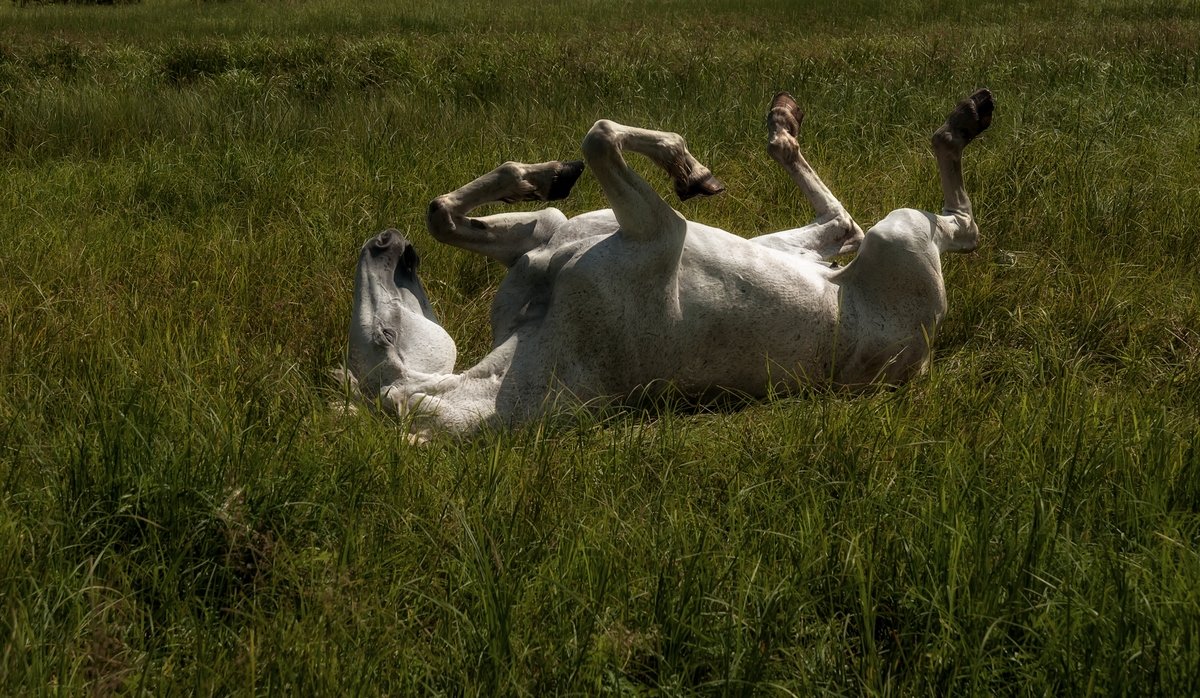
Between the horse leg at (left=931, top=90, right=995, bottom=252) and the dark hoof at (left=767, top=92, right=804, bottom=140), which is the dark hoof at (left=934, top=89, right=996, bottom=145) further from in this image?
the dark hoof at (left=767, top=92, right=804, bottom=140)

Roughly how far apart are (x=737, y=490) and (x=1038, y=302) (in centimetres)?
247

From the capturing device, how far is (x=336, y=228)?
5.97m

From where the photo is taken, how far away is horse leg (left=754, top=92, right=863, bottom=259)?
489cm

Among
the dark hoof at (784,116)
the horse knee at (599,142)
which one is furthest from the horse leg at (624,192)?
the dark hoof at (784,116)

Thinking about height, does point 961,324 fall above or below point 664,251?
below

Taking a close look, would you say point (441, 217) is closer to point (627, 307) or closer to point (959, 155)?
point (627, 307)

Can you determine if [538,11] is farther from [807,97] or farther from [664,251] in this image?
[664,251]

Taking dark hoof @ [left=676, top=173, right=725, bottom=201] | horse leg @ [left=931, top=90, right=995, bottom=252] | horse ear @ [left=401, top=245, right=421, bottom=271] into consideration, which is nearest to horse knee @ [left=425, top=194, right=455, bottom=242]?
horse ear @ [left=401, top=245, right=421, bottom=271]

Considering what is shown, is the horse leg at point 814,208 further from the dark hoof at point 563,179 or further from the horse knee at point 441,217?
the horse knee at point 441,217

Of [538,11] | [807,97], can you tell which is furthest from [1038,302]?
[538,11]

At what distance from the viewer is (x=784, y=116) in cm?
534

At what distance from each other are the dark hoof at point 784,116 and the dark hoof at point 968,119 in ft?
2.21

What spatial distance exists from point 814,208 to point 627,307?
1.63 meters

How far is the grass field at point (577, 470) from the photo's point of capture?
2367 mm
